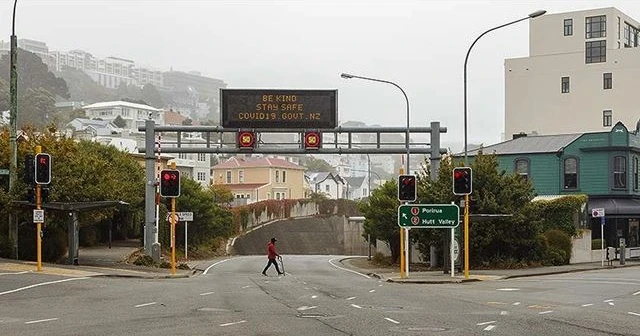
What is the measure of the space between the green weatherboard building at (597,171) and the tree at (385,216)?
1090 cm

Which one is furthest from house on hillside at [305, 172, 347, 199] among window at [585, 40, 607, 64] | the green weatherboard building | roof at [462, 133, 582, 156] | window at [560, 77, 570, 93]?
the green weatherboard building

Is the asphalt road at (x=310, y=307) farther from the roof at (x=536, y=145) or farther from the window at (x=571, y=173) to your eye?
the roof at (x=536, y=145)

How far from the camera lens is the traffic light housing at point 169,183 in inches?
1318

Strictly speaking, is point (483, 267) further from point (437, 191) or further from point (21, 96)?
point (21, 96)

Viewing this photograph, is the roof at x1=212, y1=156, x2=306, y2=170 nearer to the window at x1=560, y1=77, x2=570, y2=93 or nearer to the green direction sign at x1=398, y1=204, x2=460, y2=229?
the window at x1=560, y1=77, x2=570, y2=93

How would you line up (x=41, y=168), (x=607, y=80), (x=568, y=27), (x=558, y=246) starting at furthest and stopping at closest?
1. (x=568, y=27)
2. (x=607, y=80)
3. (x=558, y=246)
4. (x=41, y=168)

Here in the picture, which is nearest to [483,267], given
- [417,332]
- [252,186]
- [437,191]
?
[437,191]

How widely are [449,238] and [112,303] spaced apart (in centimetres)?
1820

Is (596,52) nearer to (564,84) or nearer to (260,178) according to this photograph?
(564,84)

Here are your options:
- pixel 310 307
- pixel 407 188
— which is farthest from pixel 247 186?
pixel 310 307

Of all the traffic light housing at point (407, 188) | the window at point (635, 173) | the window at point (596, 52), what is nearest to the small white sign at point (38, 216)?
the traffic light housing at point (407, 188)

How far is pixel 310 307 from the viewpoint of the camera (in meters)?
21.1

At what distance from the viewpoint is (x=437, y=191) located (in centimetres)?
3925

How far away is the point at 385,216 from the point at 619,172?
18.1 meters
